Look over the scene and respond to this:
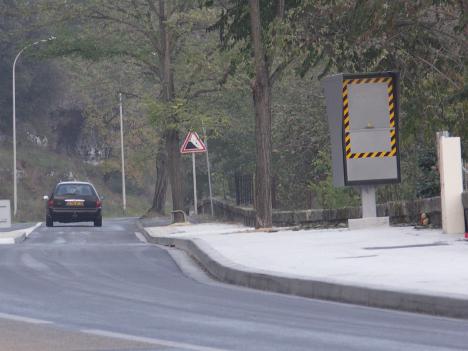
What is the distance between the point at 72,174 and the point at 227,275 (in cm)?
6910

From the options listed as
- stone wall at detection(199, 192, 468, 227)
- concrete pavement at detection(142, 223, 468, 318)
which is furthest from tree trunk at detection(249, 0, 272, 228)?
concrete pavement at detection(142, 223, 468, 318)

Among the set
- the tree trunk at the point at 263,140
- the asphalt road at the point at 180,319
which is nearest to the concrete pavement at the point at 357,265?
the asphalt road at the point at 180,319

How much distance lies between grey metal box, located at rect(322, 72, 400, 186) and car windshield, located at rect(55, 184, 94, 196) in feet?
71.6

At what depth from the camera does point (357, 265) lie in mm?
14734

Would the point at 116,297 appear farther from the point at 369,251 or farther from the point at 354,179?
the point at 354,179

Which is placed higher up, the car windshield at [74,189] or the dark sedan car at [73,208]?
the car windshield at [74,189]

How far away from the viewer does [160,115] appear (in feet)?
119

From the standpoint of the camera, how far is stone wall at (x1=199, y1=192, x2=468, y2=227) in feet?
67.7

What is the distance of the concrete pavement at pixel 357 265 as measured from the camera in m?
11.8

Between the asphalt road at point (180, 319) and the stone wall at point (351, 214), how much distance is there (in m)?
5.10

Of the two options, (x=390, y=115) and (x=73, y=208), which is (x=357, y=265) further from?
(x=73, y=208)

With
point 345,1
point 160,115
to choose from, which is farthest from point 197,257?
point 160,115

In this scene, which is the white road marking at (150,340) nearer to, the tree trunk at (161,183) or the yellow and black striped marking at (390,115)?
the yellow and black striped marking at (390,115)

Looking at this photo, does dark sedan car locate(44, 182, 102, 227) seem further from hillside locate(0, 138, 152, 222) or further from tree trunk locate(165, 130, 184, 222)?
hillside locate(0, 138, 152, 222)
